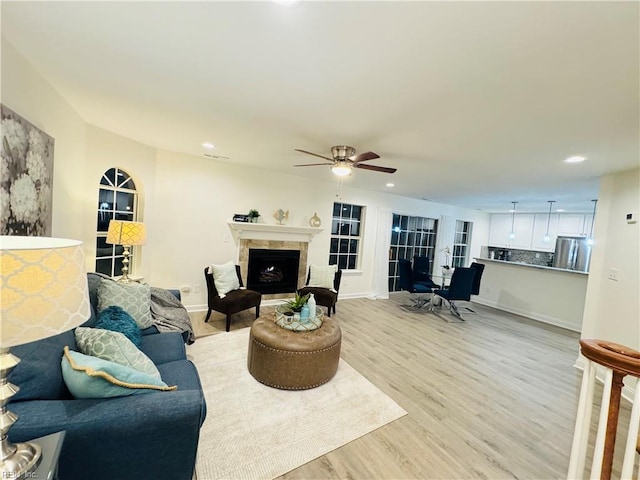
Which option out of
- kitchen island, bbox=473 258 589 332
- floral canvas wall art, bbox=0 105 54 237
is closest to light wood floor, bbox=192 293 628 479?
kitchen island, bbox=473 258 589 332

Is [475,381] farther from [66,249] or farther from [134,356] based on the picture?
[66,249]

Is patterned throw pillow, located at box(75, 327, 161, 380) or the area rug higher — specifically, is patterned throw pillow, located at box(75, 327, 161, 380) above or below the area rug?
above

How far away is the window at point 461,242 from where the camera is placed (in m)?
8.16

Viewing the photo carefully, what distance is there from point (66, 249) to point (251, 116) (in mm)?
1961

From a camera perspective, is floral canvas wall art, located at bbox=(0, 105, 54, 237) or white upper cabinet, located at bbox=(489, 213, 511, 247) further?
white upper cabinet, located at bbox=(489, 213, 511, 247)

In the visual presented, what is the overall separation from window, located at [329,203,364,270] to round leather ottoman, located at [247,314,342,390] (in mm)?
3387

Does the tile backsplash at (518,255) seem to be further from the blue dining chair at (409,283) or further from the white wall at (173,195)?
the blue dining chair at (409,283)

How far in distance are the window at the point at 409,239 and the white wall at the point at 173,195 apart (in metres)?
0.42

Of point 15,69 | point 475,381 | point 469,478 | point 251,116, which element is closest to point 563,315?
point 475,381

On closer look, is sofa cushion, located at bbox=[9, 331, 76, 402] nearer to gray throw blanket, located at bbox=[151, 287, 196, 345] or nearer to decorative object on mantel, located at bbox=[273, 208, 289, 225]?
gray throw blanket, located at bbox=[151, 287, 196, 345]

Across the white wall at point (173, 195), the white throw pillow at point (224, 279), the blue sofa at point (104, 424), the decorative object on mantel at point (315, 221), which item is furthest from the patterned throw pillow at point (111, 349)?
the decorative object on mantel at point (315, 221)

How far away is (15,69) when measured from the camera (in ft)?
5.61

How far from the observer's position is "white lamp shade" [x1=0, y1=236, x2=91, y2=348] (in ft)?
2.38

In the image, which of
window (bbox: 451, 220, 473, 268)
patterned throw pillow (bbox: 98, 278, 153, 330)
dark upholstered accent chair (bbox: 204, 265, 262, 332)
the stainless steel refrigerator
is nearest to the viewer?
patterned throw pillow (bbox: 98, 278, 153, 330)
